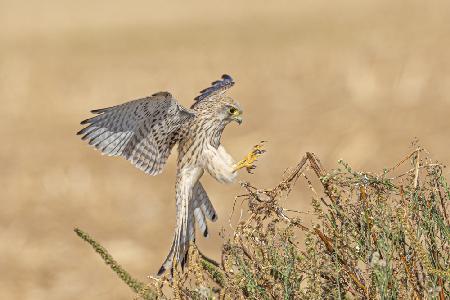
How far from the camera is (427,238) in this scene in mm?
3809

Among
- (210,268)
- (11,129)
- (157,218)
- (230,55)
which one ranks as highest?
(230,55)

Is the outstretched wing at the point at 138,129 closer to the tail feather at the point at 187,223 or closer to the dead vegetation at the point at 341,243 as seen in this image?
the tail feather at the point at 187,223

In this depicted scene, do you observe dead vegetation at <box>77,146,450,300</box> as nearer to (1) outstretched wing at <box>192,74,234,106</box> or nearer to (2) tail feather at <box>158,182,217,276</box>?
(2) tail feather at <box>158,182,217,276</box>

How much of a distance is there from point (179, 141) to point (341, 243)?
2256 mm

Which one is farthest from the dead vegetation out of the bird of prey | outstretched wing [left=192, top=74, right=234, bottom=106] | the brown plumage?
outstretched wing [left=192, top=74, right=234, bottom=106]

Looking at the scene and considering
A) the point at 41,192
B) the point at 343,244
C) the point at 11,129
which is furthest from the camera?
the point at 11,129

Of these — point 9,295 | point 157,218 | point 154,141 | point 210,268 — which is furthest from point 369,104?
point 210,268

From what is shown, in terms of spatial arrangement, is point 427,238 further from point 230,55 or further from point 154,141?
point 230,55

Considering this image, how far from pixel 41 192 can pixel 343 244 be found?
9.35m

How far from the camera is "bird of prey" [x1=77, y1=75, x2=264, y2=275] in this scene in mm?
5297

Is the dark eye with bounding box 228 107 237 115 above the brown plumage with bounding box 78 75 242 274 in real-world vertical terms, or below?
above

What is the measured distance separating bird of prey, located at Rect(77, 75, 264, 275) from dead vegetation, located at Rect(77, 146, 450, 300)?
1297 millimetres

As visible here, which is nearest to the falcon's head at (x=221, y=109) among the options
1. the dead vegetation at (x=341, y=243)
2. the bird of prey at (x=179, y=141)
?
the bird of prey at (x=179, y=141)

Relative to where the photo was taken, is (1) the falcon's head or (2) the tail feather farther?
(1) the falcon's head
